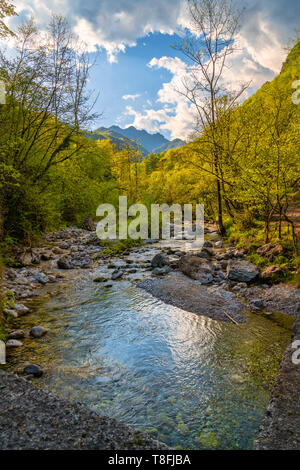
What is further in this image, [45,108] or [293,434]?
[45,108]

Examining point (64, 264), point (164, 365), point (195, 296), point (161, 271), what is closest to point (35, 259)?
point (64, 264)

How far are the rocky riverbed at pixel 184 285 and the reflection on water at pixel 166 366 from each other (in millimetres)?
322

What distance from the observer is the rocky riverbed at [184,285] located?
3931mm

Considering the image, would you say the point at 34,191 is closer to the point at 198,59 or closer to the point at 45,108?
the point at 45,108

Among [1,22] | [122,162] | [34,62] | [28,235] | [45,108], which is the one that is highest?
[122,162]

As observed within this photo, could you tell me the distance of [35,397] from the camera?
12.4 ft

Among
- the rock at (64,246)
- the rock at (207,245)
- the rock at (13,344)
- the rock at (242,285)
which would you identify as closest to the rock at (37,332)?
the rock at (13,344)

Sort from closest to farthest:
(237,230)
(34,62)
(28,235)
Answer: (34,62) < (28,235) < (237,230)

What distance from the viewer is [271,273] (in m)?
9.08

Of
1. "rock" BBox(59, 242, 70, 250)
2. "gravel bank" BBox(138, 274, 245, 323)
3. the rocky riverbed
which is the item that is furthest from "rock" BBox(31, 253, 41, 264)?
"gravel bank" BBox(138, 274, 245, 323)

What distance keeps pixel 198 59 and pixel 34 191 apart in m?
13.3

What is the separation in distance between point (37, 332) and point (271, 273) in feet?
26.1

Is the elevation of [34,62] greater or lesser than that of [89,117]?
greater

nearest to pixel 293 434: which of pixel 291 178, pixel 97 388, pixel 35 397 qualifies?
pixel 97 388
